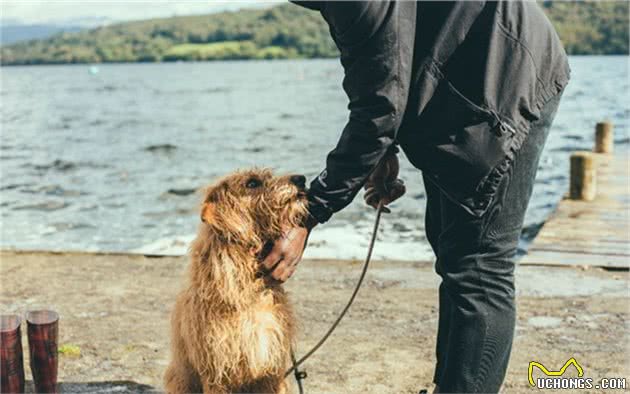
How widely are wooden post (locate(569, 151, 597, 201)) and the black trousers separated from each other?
390 inches

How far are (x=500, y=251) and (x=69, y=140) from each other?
32834mm

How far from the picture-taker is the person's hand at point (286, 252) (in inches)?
140

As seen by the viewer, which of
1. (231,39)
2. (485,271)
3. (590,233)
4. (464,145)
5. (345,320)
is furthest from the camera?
(231,39)

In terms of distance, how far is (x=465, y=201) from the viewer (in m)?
3.20

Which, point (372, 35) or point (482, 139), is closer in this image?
point (372, 35)

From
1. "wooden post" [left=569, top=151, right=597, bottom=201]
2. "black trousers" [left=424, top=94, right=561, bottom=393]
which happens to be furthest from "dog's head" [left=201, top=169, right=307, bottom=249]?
"wooden post" [left=569, top=151, right=597, bottom=201]

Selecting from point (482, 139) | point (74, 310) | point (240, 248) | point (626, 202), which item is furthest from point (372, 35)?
point (626, 202)

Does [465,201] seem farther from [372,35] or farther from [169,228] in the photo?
[169,228]

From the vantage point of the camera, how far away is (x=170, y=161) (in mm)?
26297

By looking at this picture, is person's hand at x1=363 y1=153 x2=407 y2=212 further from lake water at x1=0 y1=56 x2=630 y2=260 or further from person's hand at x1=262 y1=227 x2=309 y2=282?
lake water at x1=0 y1=56 x2=630 y2=260

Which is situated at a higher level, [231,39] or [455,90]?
[455,90]

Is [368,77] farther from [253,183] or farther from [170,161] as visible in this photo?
[170,161]

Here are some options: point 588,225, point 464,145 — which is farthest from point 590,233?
point 464,145

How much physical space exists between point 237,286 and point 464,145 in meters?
1.40
